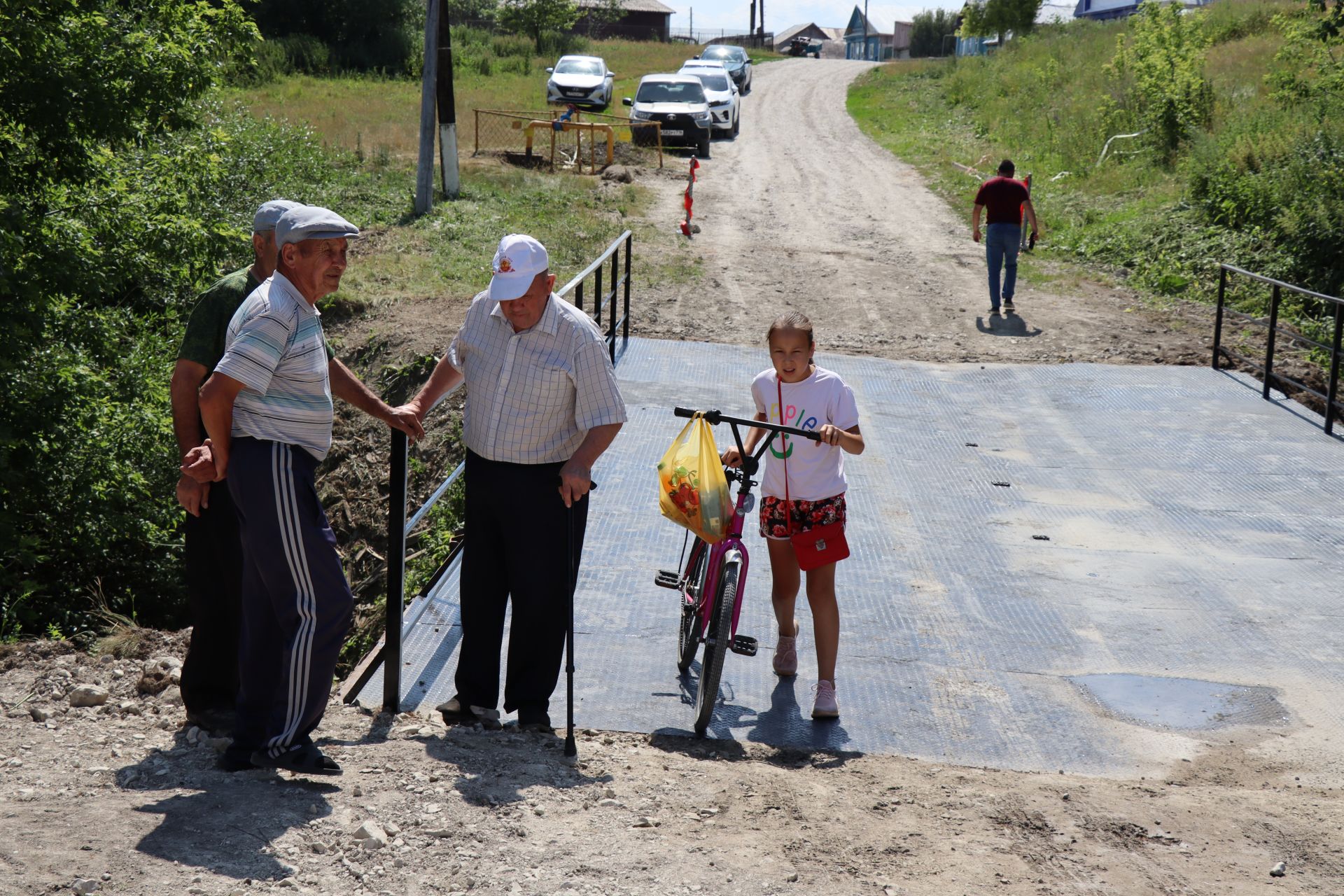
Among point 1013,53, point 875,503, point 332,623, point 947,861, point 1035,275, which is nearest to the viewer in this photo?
point 947,861

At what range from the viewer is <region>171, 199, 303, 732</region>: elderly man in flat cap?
376cm

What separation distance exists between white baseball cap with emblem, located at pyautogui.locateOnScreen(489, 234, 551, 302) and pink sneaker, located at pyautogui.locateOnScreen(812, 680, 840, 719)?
1.96 metres

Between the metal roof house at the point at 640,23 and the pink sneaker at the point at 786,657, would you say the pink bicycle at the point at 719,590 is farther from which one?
the metal roof house at the point at 640,23

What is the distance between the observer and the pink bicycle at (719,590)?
14.3 feet

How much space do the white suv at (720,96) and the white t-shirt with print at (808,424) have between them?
→ 24143 mm

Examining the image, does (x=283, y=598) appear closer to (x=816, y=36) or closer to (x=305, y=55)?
(x=305, y=55)

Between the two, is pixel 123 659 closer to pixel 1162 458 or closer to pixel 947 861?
pixel 947 861

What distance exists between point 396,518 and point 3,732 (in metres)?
1.44

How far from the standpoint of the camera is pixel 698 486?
14.4 feet

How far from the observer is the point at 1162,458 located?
8.45 meters

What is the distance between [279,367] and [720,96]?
27872 millimetres

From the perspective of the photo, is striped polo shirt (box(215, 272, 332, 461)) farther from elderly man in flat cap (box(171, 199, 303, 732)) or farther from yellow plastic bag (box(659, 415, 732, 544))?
yellow plastic bag (box(659, 415, 732, 544))

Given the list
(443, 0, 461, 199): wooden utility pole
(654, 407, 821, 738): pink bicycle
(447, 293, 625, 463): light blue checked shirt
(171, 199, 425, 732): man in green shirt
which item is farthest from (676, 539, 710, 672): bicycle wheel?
(443, 0, 461, 199): wooden utility pole

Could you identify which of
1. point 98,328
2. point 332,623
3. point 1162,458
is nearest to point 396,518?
point 332,623
